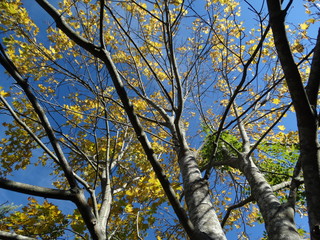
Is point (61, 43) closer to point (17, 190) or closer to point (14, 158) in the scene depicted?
point (14, 158)

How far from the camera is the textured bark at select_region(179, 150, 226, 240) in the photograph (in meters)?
1.74

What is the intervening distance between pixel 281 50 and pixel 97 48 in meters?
0.99

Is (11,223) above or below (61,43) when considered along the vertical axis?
below

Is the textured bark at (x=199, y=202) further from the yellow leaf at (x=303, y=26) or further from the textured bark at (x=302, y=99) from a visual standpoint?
the yellow leaf at (x=303, y=26)

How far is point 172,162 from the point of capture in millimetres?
5785

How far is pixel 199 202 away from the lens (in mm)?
2059

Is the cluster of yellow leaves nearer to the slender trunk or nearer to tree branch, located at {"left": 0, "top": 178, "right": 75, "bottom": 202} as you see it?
tree branch, located at {"left": 0, "top": 178, "right": 75, "bottom": 202}

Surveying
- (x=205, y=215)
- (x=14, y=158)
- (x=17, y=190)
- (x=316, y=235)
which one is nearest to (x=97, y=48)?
(x=17, y=190)

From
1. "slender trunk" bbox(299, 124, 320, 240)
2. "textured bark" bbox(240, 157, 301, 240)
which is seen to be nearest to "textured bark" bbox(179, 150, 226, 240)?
"textured bark" bbox(240, 157, 301, 240)

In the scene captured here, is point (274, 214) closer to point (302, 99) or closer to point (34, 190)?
point (302, 99)

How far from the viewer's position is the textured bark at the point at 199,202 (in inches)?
68.3

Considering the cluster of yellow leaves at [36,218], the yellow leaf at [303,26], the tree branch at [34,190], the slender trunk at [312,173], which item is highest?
the yellow leaf at [303,26]

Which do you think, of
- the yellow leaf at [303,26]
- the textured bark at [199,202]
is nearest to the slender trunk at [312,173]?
the textured bark at [199,202]

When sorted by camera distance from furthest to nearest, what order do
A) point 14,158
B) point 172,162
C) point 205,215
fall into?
point 172,162, point 14,158, point 205,215
